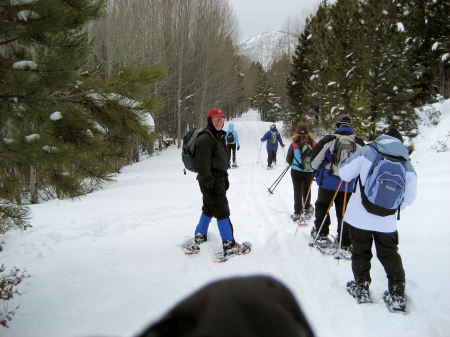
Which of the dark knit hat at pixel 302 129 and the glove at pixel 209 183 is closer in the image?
the glove at pixel 209 183

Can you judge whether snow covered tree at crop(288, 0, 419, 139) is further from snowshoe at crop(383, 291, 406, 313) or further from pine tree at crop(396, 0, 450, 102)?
snowshoe at crop(383, 291, 406, 313)

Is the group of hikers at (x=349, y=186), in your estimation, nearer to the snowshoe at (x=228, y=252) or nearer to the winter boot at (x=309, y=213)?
the snowshoe at (x=228, y=252)

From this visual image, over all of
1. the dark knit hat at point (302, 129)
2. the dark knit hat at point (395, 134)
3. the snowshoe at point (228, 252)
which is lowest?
the snowshoe at point (228, 252)

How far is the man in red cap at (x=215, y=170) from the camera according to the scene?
3.30m

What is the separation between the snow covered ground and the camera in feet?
8.04

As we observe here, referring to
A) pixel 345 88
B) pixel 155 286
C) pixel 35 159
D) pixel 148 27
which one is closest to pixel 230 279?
pixel 35 159

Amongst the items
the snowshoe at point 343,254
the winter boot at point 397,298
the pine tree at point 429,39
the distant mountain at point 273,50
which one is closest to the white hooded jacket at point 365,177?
the winter boot at point 397,298

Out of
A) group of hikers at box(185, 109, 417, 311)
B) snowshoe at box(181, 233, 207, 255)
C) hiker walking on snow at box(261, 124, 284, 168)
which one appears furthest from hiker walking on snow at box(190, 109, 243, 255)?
hiker walking on snow at box(261, 124, 284, 168)

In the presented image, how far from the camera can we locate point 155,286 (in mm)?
3016

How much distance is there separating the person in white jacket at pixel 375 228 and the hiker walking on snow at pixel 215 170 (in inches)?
58.2

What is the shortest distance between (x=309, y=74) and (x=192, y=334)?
25.9 m

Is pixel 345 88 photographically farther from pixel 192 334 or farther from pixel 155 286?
pixel 192 334

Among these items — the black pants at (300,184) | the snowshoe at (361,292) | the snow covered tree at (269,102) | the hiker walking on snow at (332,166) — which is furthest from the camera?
the snow covered tree at (269,102)

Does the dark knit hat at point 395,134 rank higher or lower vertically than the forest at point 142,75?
lower
